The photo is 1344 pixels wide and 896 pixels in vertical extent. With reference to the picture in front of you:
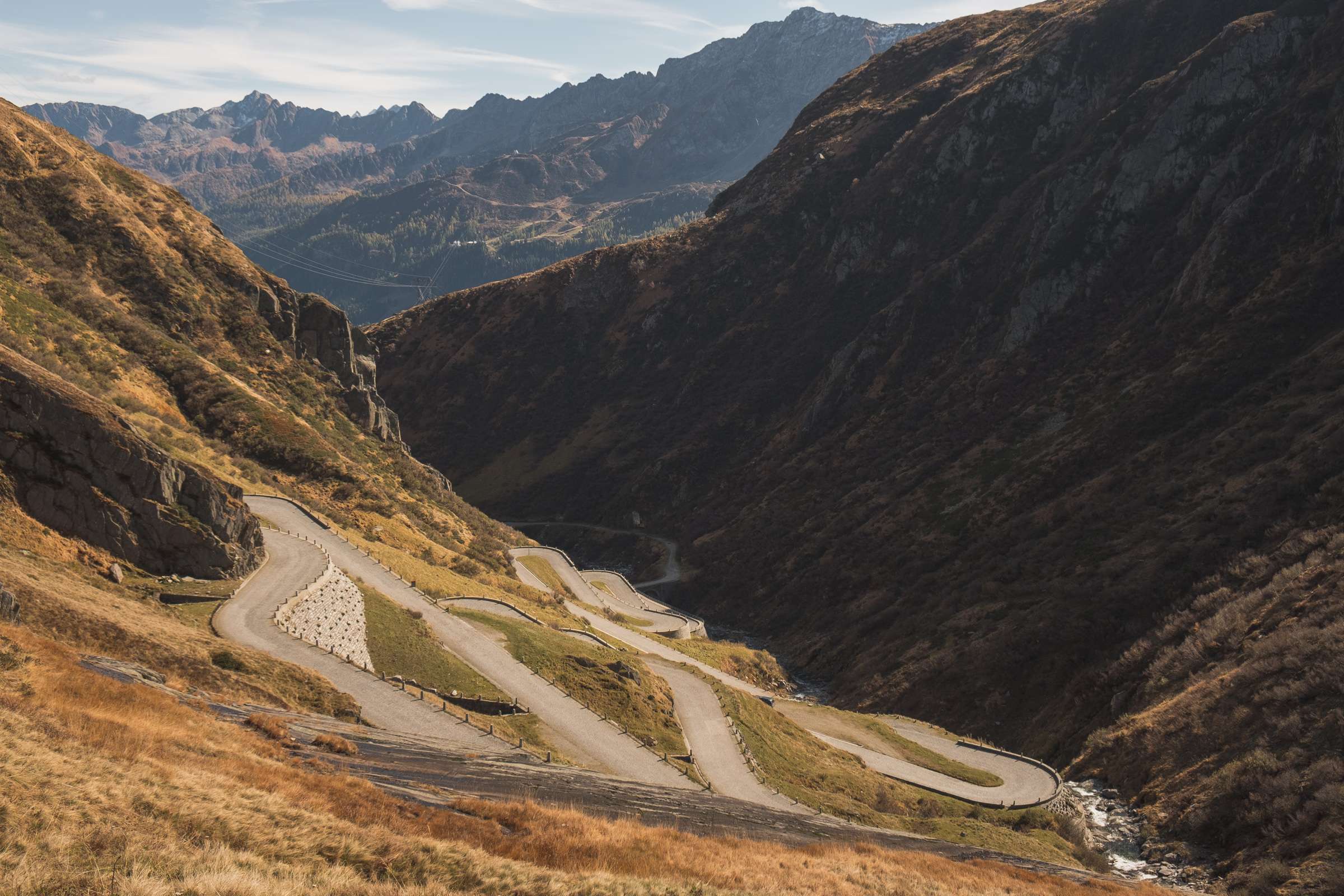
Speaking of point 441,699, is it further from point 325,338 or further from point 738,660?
point 325,338

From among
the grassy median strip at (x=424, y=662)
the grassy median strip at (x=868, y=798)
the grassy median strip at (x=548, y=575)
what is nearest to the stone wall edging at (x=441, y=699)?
the grassy median strip at (x=424, y=662)

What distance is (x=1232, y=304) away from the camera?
65000 mm

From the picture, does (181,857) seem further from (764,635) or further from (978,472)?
(978,472)

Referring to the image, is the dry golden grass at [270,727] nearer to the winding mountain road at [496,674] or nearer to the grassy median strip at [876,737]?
the winding mountain road at [496,674]

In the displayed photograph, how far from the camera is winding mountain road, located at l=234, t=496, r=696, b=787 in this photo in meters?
24.8

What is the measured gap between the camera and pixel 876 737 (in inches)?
1547

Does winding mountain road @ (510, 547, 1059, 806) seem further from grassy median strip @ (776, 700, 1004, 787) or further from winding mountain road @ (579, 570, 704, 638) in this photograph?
winding mountain road @ (579, 570, 704, 638)

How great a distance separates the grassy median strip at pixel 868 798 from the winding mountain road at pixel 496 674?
5341 mm

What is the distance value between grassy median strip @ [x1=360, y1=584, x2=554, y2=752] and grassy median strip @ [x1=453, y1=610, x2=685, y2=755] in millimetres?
3025

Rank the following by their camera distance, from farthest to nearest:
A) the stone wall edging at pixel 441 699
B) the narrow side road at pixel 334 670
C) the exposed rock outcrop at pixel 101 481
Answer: the stone wall edging at pixel 441 699 < the exposed rock outcrop at pixel 101 481 < the narrow side road at pixel 334 670

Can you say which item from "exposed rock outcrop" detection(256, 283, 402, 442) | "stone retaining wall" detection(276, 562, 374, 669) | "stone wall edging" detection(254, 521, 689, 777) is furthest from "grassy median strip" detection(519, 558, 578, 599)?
"stone retaining wall" detection(276, 562, 374, 669)

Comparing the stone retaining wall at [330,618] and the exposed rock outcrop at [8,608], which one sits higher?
the exposed rock outcrop at [8,608]

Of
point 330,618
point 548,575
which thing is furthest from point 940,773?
point 548,575

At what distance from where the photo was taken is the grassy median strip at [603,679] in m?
29.0
